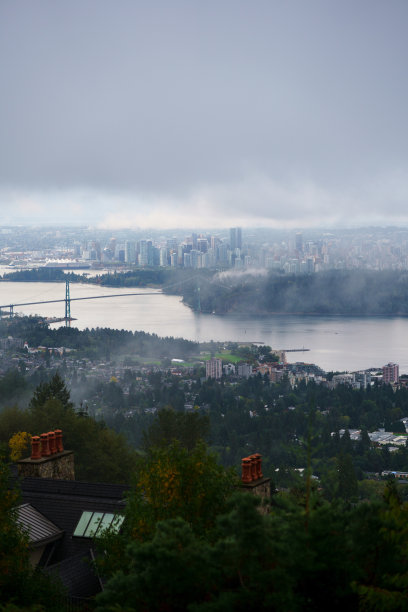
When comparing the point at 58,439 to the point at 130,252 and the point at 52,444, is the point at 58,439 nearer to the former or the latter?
the point at 52,444

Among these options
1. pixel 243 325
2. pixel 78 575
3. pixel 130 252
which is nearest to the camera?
pixel 78 575

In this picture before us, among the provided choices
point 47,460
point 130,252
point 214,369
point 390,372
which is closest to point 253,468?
point 47,460

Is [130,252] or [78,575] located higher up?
[130,252]

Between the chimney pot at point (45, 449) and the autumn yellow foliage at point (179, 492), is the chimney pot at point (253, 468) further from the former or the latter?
the chimney pot at point (45, 449)

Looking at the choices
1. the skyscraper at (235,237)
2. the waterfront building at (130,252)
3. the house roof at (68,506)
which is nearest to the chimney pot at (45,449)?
the house roof at (68,506)

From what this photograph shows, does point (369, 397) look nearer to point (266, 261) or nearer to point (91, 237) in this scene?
point (266, 261)

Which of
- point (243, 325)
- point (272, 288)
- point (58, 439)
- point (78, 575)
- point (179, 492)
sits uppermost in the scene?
point (179, 492)

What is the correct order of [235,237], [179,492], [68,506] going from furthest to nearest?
[235,237] < [68,506] < [179,492]
